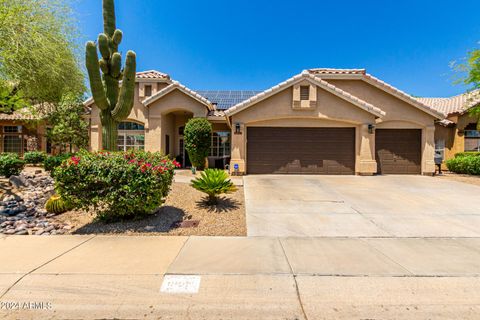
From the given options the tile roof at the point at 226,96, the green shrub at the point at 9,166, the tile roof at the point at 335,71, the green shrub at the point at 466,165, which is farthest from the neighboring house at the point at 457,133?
the green shrub at the point at 9,166

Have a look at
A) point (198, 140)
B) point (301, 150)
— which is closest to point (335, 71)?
point (301, 150)

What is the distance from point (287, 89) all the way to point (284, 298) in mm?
10936

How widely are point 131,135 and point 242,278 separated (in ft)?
49.3

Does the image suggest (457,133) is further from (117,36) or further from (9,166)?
(9,166)

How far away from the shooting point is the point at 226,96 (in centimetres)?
1873

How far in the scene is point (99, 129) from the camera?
47.8 ft

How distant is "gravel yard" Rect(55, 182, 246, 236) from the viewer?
16.1 ft

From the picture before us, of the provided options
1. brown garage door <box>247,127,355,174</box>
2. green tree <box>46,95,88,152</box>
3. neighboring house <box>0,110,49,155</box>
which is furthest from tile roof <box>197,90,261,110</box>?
neighboring house <box>0,110,49,155</box>

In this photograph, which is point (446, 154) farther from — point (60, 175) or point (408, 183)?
point (60, 175)

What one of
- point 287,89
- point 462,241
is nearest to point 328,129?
point 287,89

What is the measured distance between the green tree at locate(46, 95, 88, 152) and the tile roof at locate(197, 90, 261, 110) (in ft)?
30.8

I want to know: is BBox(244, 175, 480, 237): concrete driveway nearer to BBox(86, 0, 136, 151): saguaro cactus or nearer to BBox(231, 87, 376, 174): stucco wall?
BBox(231, 87, 376, 174): stucco wall

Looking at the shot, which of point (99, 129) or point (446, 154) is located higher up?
point (99, 129)

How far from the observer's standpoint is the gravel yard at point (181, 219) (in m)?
4.89
